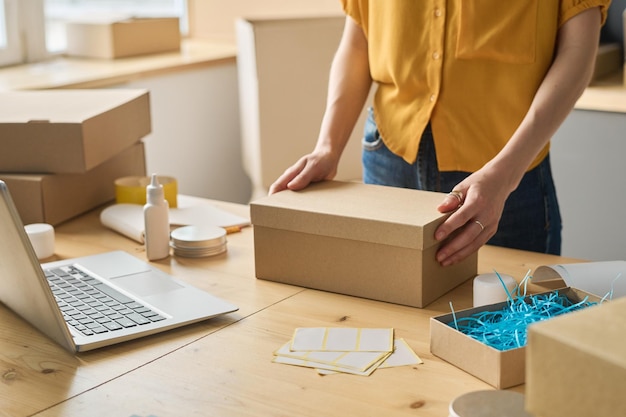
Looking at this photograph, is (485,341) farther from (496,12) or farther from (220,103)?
(220,103)

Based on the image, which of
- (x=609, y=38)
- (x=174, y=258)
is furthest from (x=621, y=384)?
(x=609, y=38)

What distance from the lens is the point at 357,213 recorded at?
1342 mm

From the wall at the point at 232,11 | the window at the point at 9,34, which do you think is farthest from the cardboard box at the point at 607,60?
the window at the point at 9,34

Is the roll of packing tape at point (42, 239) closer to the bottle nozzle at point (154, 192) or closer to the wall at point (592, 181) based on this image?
the bottle nozzle at point (154, 192)

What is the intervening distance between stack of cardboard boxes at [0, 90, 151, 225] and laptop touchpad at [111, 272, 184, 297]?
1.36 ft

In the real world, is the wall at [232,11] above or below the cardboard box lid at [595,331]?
above

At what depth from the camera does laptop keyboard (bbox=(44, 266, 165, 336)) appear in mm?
1254

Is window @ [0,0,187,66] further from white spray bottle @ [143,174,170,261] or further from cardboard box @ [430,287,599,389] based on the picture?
cardboard box @ [430,287,599,389]

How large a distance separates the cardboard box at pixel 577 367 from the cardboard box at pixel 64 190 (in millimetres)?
1291

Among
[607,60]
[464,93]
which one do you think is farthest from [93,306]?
[607,60]

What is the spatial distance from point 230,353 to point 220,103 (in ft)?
7.89

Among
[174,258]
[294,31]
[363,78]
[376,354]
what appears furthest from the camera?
[294,31]

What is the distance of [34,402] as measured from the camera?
41.3 inches

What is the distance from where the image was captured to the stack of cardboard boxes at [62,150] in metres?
1.76
